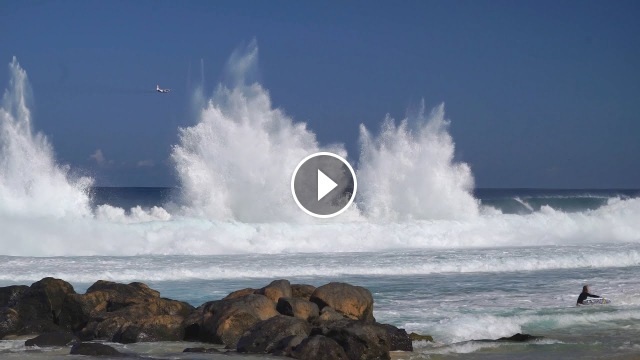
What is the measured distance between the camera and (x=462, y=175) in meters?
37.1

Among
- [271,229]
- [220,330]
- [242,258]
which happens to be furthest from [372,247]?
[220,330]

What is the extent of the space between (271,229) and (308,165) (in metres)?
12.5

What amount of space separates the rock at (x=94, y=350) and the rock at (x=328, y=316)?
9.94ft

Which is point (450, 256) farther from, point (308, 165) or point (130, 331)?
point (308, 165)

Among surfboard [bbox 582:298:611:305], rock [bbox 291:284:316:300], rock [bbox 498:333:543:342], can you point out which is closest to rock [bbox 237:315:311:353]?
rock [bbox 291:284:316:300]

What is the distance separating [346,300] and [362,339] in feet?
6.57

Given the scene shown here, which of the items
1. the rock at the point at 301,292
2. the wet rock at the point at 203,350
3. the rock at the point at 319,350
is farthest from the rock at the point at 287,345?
the rock at the point at 301,292

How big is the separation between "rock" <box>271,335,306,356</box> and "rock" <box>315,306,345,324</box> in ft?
3.71

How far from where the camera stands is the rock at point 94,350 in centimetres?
1000

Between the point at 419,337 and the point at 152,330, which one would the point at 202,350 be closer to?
the point at 152,330

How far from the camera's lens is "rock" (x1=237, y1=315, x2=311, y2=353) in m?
10.3

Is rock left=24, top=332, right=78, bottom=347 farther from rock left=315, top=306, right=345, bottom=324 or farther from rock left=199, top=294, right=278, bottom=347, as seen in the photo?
rock left=315, top=306, right=345, bottom=324

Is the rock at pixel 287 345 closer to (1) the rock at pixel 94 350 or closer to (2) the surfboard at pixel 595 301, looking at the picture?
(1) the rock at pixel 94 350

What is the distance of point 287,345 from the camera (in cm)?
996
